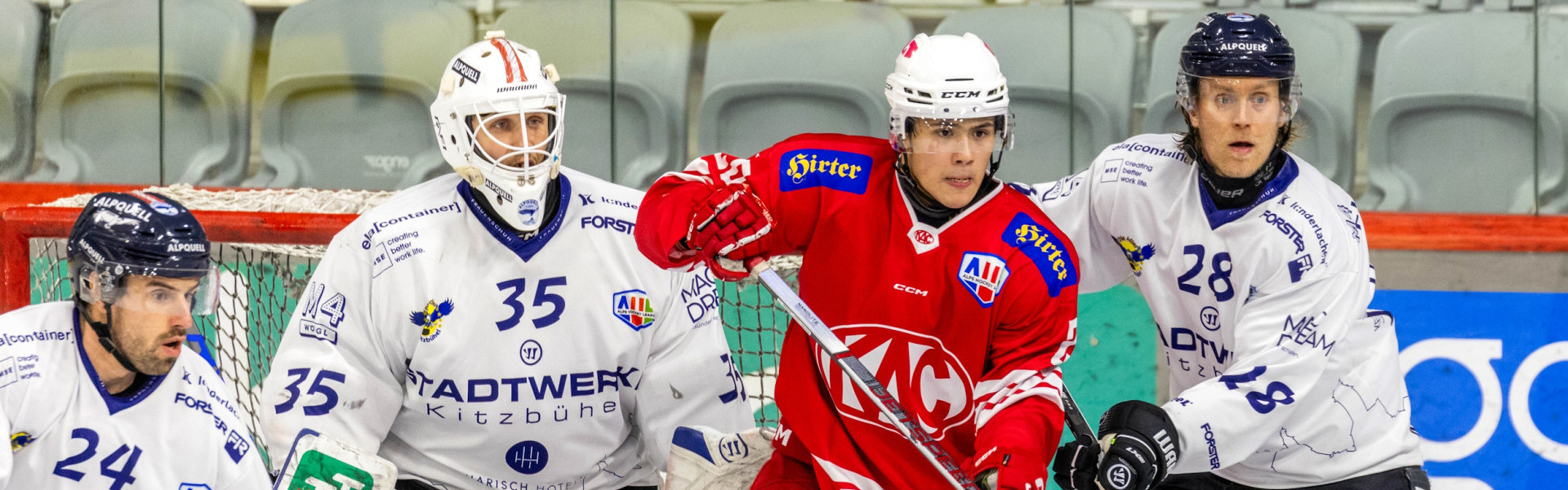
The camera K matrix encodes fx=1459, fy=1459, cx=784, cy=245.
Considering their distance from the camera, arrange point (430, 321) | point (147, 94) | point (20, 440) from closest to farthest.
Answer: point (20, 440) < point (430, 321) < point (147, 94)

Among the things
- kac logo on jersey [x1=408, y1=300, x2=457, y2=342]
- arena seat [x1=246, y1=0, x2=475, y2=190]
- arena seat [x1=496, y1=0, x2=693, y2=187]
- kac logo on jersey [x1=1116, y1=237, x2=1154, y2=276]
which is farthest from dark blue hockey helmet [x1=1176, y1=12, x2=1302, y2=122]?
arena seat [x1=246, y1=0, x2=475, y2=190]

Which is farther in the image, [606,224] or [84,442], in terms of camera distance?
[606,224]

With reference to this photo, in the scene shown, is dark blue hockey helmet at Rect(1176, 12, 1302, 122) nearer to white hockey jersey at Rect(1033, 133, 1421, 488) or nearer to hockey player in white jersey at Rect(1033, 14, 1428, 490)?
hockey player in white jersey at Rect(1033, 14, 1428, 490)

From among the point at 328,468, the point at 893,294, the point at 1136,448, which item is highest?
the point at 893,294

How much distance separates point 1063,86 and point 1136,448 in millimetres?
2114

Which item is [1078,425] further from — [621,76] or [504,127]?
[621,76]

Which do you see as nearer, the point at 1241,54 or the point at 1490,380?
the point at 1241,54

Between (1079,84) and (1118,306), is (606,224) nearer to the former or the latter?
(1118,306)

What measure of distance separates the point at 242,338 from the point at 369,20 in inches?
57.0

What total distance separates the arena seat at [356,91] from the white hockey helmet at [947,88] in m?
2.37

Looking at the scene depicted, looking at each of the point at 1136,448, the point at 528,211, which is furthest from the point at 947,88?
the point at 528,211

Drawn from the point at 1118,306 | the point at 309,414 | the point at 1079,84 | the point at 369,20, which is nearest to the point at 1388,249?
the point at 1118,306

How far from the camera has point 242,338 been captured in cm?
341

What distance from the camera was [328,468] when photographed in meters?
2.35
